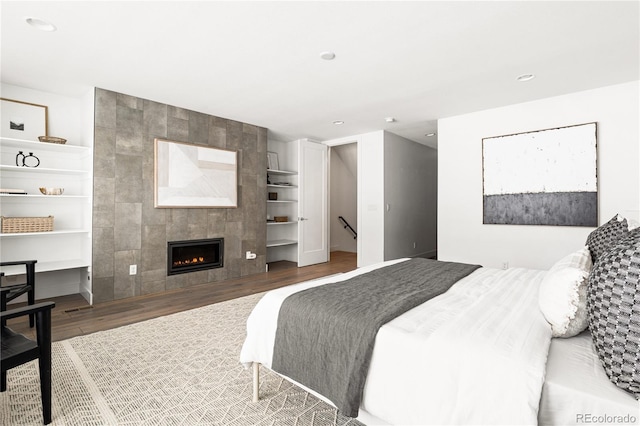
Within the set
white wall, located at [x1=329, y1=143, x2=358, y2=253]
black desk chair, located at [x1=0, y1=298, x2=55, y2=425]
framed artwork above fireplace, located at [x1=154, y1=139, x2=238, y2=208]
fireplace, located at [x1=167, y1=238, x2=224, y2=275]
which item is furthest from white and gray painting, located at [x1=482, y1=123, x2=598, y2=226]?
black desk chair, located at [x1=0, y1=298, x2=55, y2=425]

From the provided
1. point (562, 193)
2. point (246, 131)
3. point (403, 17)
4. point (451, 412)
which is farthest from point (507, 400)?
point (246, 131)

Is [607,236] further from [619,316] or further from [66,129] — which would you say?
[66,129]

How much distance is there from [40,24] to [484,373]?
3.55 m

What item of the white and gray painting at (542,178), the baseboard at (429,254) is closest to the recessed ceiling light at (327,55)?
the white and gray painting at (542,178)

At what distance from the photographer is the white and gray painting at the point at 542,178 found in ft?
12.0

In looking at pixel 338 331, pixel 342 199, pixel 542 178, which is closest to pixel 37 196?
pixel 338 331

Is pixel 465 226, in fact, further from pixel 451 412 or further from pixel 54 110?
pixel 54 110

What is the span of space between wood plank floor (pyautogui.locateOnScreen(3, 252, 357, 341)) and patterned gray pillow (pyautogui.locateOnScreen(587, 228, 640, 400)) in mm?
3468

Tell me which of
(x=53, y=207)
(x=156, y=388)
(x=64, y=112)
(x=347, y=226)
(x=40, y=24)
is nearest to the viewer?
(x=156, y=388)

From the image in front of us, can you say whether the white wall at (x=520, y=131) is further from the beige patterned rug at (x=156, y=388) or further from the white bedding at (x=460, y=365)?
the beige patterned rug at (x=156, y=388)

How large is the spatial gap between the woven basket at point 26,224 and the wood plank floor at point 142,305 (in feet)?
2.90

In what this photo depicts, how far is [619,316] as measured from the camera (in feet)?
3.07


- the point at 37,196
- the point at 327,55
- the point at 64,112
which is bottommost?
the point at 37,196
